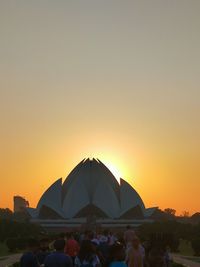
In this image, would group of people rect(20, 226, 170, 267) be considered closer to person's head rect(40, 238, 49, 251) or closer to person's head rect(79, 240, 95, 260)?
person's head rect(79, 240, 95, 260)

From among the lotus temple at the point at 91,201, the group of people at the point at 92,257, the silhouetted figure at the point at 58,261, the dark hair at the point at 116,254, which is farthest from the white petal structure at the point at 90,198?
the dark hair at the point at 116,254

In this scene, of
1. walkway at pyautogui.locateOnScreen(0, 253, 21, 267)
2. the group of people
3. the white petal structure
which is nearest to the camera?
the group of people

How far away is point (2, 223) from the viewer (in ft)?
123

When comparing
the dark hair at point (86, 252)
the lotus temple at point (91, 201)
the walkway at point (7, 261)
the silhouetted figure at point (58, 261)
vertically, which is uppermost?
the lotus temple at point (91, 201)

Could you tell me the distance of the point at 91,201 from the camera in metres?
64.6

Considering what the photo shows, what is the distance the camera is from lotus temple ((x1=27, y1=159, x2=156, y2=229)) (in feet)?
208

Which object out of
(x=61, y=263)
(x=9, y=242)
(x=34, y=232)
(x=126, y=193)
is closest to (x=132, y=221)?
(x=126, y=193)

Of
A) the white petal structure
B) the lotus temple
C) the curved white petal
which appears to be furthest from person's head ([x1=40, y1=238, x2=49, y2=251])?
the curved white petal

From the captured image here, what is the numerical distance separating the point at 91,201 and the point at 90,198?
54cm

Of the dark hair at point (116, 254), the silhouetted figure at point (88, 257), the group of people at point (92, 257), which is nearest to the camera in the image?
the group of people at point (92, 257)

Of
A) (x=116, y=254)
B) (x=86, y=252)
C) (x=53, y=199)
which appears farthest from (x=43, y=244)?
(x=53, y=199)

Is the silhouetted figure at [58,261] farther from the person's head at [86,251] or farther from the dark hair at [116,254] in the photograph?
the dark hair at [116,254]

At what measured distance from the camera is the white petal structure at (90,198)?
209ft

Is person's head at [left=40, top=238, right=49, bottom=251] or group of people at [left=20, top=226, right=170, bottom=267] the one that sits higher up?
person's head at [left=40, top=238, right=49, bottom=251]
